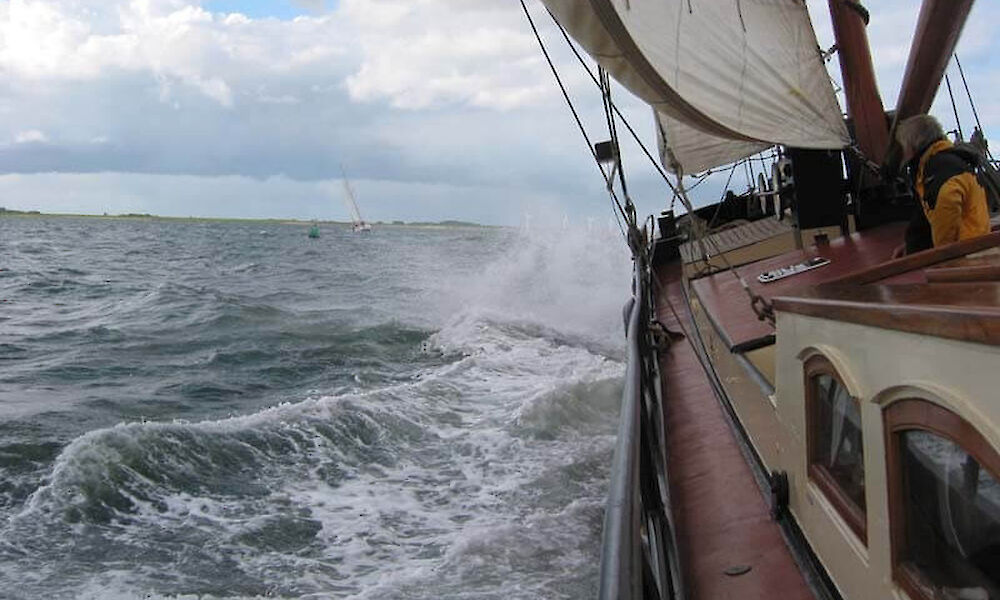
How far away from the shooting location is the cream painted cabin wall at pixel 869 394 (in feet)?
5.09

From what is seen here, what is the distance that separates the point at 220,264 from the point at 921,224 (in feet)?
139

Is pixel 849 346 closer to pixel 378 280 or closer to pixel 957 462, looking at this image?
pixel 957 462

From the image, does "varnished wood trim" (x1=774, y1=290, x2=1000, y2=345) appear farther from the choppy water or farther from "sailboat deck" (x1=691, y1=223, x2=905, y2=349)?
the choppy water

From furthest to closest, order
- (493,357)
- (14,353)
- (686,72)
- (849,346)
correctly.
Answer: (14,353) → (493,357) → (686,72) → (849,346)

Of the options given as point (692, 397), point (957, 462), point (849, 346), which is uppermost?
point (849, 346)

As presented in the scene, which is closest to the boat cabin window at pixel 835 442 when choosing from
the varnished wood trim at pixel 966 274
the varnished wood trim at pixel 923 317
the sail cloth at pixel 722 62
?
the varnished wood trim at pixel 923 317

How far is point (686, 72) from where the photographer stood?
4207 mm

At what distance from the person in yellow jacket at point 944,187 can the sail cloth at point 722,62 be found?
3.21 ft

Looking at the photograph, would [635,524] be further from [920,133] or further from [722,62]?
[722,62]

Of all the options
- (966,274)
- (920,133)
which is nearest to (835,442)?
(966,274)

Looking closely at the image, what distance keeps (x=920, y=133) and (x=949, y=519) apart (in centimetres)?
247

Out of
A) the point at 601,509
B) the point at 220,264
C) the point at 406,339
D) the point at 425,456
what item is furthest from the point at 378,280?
the point at 601,509

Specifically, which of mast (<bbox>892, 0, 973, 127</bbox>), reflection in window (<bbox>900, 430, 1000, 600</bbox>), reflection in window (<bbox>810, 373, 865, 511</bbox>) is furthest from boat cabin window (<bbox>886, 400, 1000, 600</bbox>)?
mast (<bbox>892, 0, 973, 127</bbox>)

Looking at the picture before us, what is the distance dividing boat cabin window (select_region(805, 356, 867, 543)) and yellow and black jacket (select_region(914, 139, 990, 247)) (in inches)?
58.2
